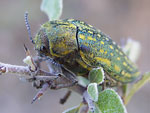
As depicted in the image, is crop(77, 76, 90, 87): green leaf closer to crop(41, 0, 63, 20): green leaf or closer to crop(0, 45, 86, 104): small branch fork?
crop(0, 45, 86, 104): small branch fork

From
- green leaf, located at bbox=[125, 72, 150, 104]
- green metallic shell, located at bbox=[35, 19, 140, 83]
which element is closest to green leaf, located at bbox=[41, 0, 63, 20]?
green metallic shell, located at bbox=[35, 19, 140, 83]

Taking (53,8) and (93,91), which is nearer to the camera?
(93,91)

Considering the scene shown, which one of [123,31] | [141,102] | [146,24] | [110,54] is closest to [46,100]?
[141,102]

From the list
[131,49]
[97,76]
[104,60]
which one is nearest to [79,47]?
[104,60]

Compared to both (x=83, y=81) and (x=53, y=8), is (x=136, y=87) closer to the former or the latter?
(x=83, y=81)

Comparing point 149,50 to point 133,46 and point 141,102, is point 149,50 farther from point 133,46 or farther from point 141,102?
point 133,46

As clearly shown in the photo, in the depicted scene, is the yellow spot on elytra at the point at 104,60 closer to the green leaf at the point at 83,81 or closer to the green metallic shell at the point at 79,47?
the green metallic shell at the point at 79,47
